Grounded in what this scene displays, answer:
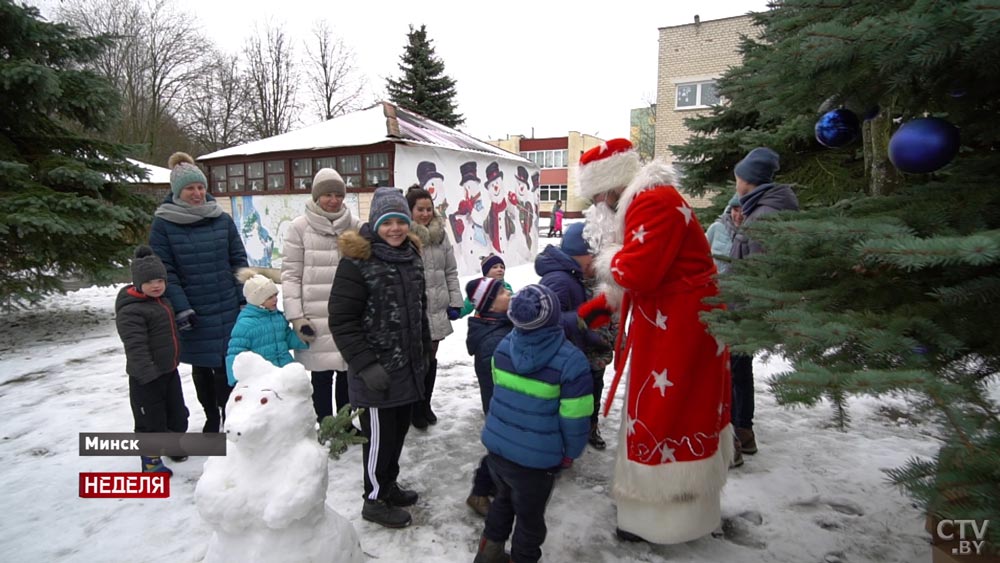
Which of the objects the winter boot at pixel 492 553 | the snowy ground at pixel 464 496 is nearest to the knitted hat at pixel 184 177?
the snowy ground at pixel 464 496

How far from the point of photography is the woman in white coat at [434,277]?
4105 mm

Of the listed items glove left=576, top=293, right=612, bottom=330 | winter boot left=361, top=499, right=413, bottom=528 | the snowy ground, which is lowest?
the snowy ground

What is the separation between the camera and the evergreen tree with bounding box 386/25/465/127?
26109mm

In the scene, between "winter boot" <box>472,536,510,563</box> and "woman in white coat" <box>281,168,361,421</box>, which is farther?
"woman in white coat" <box>281,168,361,421</box>

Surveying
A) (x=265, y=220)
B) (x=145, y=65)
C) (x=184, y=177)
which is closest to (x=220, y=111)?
(x=145, y=65)

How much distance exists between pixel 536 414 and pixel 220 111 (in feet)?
120

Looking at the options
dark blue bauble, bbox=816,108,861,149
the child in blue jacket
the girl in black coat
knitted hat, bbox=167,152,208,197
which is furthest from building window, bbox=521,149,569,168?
dark blue bauble, bbox=816,108,861,149

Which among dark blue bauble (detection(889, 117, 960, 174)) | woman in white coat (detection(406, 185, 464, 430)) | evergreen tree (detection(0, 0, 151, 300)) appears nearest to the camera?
dark blue bauble (detection(889, 117, 960, 174))

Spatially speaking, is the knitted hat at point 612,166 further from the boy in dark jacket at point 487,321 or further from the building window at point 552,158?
the building window at point 552,158

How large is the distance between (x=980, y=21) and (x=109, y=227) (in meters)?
8.78

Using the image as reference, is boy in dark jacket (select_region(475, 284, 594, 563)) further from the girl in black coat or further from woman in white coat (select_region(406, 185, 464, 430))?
woman in white coat (select_region(406, 185, 464, 430))

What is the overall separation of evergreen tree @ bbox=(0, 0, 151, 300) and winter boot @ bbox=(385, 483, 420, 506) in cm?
635

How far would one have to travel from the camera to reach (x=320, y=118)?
1231 inches

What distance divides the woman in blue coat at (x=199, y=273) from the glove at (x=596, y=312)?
8.69 feet
